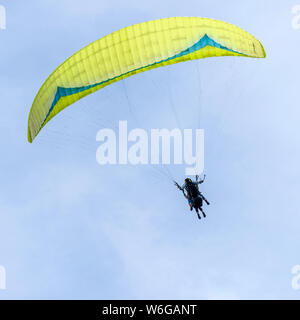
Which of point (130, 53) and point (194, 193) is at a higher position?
point (130, 53)

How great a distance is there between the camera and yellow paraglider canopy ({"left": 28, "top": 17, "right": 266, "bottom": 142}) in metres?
17.4

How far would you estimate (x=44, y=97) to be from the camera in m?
18.0

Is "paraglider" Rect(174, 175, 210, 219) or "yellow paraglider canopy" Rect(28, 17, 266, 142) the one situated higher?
"yellow paraglider canopy" Rect(28, 17, 266, 142)

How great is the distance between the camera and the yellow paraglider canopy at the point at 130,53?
17375 millimetres

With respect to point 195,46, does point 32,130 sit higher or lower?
lower

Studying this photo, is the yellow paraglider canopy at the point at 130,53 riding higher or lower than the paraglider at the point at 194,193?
higher

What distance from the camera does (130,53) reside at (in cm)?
1741
